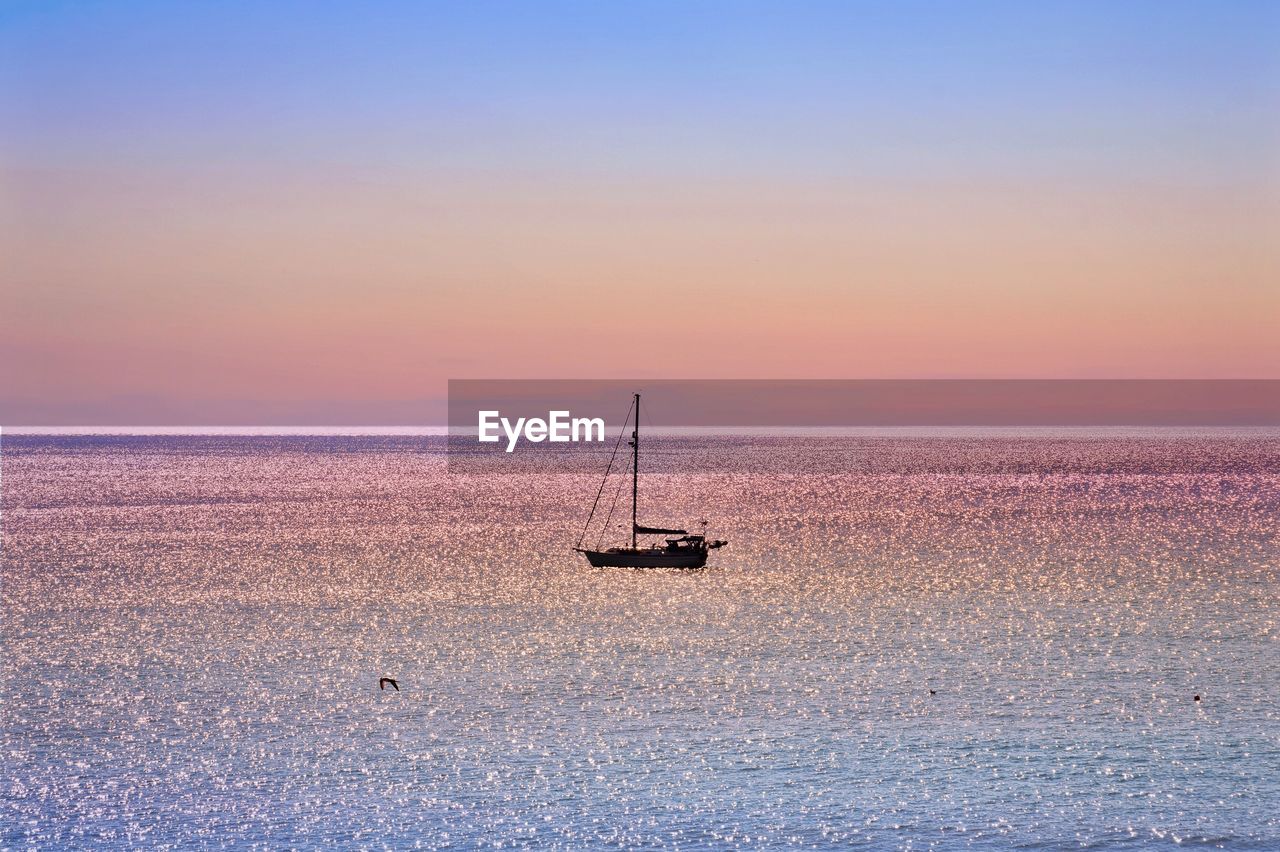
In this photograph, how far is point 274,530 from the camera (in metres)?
155

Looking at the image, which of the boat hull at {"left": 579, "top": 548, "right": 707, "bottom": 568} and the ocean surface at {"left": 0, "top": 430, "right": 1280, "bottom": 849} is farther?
the boat hull at {"left": 579, "top": 548, "right": 707, "bottom": 568}

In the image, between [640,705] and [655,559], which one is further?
[655,559]

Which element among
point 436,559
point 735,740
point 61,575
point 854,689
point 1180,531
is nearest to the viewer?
point 735,740

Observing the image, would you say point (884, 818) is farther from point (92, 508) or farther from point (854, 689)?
point (92, 508)

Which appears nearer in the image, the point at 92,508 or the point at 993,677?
the point at 993,677

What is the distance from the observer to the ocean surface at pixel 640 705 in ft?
145

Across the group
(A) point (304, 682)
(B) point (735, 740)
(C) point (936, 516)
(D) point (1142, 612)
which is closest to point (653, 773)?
(B) point (735, 740)

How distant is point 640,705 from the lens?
2344 inches

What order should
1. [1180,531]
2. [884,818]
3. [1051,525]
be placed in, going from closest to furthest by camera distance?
[884,818] < [1180,531] < [1051,525]

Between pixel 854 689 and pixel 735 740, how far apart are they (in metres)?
11.9

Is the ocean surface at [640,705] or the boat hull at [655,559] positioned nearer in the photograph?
the ocean surface at [640,705]

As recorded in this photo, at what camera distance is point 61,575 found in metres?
108

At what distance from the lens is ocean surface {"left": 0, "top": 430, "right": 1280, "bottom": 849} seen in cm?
4419

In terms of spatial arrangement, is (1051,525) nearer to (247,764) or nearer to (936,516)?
(936,516)
